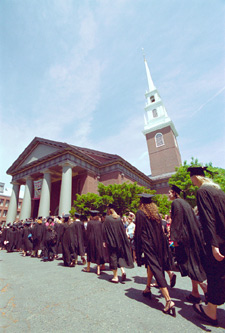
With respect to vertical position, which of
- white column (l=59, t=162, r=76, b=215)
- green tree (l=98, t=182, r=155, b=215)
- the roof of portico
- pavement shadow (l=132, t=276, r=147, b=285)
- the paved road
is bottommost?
pavement shadow (l=132, t=276, r=147, b=285)

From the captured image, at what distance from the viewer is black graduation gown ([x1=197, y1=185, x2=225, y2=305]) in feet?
7.45

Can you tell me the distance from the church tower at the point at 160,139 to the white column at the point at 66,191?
23.0 meters

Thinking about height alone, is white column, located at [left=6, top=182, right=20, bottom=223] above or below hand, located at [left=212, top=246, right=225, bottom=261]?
above

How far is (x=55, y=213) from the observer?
28.8 meters

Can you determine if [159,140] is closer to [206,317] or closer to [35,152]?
[35,152]

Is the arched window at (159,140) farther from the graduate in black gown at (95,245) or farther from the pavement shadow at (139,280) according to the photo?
the pavement shadow at (139,280)

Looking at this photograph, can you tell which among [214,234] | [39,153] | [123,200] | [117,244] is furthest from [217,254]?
[39,153]

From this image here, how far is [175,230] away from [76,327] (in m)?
2.14

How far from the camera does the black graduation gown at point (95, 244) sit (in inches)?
231

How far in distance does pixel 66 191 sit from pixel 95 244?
1549 centimetres

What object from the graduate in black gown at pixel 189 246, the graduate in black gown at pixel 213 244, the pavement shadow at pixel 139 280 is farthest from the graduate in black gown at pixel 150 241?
the pavement shadow at pixel 139 280

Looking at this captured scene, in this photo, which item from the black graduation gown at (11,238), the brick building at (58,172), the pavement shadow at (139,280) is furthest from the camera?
the brick building at (58,172)

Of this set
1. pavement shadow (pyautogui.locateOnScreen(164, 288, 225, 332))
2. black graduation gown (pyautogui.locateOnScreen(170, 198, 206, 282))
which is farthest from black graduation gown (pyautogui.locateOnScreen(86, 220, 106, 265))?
black graduation gown (pyautogui.locateOnScreen(170, 198, 206, 282))

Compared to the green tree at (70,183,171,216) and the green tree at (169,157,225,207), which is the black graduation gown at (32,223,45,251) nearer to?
the green tree at (70,183,171,216)
